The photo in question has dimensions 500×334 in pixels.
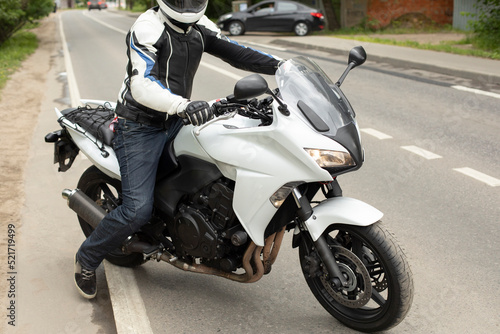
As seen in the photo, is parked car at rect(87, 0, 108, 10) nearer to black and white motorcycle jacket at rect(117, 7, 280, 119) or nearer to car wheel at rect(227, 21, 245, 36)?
car wheel at rect(227, 21, 245, 36)

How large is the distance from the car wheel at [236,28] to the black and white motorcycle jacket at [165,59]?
2209cm

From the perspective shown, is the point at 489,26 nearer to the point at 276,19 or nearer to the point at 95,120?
the point at 276,19

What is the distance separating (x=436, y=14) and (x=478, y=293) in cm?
2362

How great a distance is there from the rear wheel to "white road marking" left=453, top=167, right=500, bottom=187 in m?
3.59

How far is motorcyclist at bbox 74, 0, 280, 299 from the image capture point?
3.29 metres

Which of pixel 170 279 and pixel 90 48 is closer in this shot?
pixel 170 279

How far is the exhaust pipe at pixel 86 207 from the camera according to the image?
13.0 ft

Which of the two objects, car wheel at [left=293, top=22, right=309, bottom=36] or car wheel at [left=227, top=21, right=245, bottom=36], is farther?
car wheel at [left=227, top=21, right=245, bottom=36]

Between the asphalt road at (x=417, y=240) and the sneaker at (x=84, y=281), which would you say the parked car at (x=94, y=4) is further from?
the sneaker at (x=84, y=281)

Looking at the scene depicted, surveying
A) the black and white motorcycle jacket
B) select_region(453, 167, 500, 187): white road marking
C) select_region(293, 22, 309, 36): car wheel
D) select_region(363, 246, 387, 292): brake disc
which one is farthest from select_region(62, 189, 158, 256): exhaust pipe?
select_region(293, 22, 309, 36): car wheel

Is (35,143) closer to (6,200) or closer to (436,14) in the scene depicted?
(6,200)

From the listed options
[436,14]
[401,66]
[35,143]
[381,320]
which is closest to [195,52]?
[381,320]

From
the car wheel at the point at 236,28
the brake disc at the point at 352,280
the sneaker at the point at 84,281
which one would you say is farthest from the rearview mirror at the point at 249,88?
the car wheel at the point at 236,28

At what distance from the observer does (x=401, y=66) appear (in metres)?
14.4
